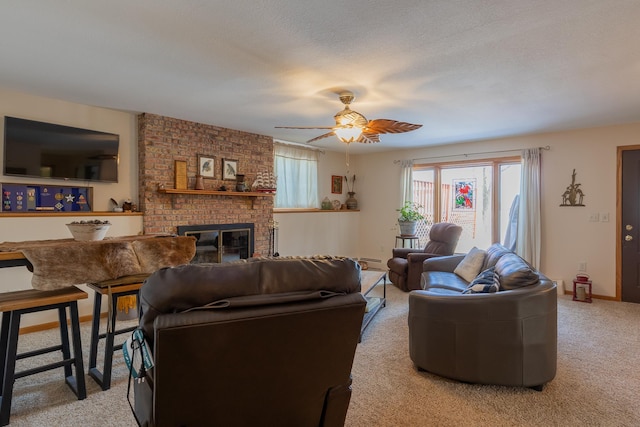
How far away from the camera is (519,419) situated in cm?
207

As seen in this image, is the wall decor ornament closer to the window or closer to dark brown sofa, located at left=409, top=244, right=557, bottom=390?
the window

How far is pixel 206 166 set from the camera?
4.74m

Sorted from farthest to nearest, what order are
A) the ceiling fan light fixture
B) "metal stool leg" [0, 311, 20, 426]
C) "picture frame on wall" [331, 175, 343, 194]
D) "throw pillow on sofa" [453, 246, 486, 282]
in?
"picture frame on wall" [331, 175, 343, 194] < "throw pillow on sofa" [453, 246, 486, 282] < the ceiling fan light fixture < "metal stool leg" [0, 311, 20, 426]

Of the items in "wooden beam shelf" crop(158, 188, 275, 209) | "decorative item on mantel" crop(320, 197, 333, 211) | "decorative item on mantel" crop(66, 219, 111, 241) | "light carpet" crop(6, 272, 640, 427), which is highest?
"wooden beam shelf" crop(158, 188, 275, 209)

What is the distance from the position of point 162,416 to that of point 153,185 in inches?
137

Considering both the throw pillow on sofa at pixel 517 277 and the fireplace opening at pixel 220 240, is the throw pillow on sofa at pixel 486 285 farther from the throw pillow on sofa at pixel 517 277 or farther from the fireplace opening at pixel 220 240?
the fireplace opening at pixel 220 240

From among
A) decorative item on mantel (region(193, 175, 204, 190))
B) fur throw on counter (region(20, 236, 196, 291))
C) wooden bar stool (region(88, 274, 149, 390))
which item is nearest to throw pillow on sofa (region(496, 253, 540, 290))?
fur throw on counter (region(20, 236, 196, 291))

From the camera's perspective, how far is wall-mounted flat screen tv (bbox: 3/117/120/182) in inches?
133

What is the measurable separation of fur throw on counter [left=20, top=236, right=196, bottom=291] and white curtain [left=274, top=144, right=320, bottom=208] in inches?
133

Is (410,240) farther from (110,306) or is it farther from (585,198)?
(110,306)

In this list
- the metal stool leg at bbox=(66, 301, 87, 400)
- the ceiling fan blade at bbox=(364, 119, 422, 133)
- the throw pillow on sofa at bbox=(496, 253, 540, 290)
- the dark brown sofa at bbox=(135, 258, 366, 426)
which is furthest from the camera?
the ceiling fan blade at bbox=(364, 119, 422, 133)

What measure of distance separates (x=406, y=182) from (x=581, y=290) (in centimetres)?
300

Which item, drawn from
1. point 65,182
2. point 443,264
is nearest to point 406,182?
point 443,264

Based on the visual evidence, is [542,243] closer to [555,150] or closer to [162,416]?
[555,150]
